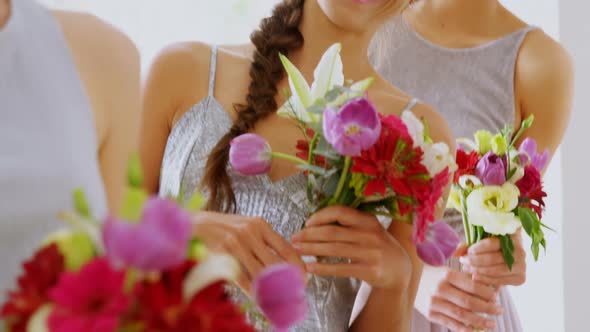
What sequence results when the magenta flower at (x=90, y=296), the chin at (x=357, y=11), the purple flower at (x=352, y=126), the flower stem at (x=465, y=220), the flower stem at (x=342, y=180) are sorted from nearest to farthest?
1. the magenta flower at (x=90, y=296)
2. the purple flower at (x=352, y=126)
3. the flower stem at (x=342, y=180)
4. the chin at (x=357, y=11)
5. the flower stem at (x=465, y=220)

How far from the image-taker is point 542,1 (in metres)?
3.45

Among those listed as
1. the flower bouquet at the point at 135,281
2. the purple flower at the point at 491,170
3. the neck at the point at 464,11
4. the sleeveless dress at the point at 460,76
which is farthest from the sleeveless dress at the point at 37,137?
the neck at the point at 464,11

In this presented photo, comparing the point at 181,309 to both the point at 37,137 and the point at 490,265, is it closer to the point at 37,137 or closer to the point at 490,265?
the point at 37,137

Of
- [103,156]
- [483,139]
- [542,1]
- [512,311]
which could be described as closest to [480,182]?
[483,139]

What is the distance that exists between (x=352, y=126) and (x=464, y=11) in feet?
4.25

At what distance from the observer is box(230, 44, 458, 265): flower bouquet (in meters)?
1.19

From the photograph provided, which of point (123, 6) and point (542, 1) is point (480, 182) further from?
point (542, 1)

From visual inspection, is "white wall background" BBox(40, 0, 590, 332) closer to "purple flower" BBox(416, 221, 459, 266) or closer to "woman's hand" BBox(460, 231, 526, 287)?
"woman's hand" BBox(460, 231, 526, 287)

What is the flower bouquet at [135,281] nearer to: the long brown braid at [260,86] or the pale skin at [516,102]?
the long brown braid at [260,86]

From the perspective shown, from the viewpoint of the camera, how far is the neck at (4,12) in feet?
2.99

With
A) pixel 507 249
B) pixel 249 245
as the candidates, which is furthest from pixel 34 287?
pixel 507 249

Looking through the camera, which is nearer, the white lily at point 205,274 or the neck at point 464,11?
the white lily at point 205,274

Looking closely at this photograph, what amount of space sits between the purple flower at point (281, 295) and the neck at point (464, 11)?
1.83m

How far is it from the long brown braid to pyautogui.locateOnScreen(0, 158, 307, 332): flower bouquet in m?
0.87
